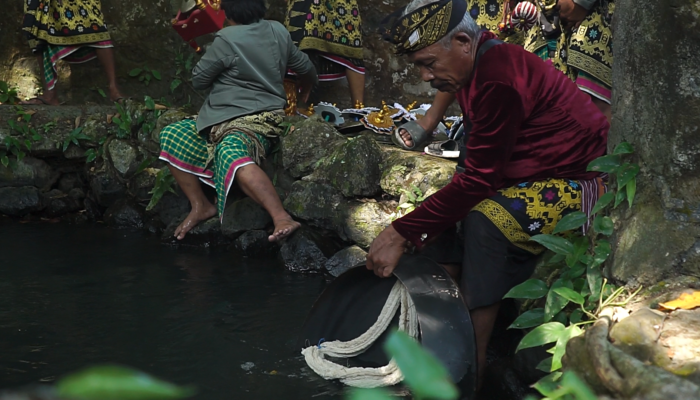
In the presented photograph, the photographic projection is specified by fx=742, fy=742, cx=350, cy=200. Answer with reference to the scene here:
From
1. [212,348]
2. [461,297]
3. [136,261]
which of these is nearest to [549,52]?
[461,297]

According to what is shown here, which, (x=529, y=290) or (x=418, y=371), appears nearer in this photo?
(x=418, y=371)

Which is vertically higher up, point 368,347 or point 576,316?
point 576,316

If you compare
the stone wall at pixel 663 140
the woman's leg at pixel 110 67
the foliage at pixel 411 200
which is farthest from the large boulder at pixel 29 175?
the stone wall at pixel 663 140

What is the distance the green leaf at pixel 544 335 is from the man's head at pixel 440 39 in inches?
41.6

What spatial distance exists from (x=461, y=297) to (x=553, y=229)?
1.57ft

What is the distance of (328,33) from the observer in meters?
6.75

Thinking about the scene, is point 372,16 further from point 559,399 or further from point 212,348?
point 559,399

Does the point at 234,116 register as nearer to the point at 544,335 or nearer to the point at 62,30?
the point at 62,30

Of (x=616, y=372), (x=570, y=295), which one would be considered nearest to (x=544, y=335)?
(x=570, y=295)

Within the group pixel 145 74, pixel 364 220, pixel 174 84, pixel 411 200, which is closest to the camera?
pixel 411 200

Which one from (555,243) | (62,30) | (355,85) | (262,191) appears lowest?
(262,191)

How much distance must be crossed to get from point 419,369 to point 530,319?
2255 mm

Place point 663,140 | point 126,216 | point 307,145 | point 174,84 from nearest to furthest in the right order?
point 663,140, point 307,145, point 126,216, point 174,84

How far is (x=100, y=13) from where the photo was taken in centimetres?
698
